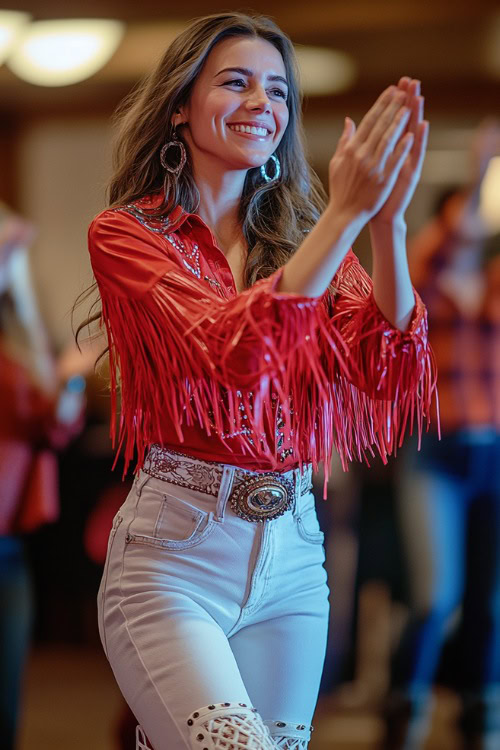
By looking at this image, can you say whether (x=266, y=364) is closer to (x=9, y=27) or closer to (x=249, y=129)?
(x=249, y=129)

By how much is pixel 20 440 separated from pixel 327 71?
2.50m

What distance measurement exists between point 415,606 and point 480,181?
46.8 inches

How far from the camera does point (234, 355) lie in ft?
4.44

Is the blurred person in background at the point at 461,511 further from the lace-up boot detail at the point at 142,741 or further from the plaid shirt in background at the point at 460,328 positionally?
the lace-up boot detail at the point at 142,741

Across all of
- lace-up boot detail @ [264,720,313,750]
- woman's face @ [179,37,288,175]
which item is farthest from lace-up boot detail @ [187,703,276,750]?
woman's face @ [179,37,288,175]

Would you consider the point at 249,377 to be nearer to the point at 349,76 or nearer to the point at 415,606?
the point at 415,606

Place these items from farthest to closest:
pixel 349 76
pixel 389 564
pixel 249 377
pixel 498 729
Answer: pixel 349 76, pixel 389 564, pixel 498 729, pixel 249 377

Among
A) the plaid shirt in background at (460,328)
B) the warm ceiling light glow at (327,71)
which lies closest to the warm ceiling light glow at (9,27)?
the warm ceiling light glow at (327,71)

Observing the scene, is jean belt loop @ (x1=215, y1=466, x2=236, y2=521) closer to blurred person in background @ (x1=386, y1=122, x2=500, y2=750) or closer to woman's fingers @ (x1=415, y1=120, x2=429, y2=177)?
woman's fingers @ (x1=415, y1=120, x2=429, y2=177)

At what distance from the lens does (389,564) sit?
4148mm

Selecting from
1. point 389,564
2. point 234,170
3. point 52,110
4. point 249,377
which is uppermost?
point 52,110

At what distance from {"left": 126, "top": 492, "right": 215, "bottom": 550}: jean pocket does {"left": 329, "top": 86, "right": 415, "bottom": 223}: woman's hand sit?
0.42 metres

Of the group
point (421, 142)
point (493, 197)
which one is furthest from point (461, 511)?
point (421, 142)

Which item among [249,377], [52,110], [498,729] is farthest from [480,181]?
[52,110]
